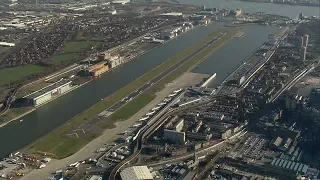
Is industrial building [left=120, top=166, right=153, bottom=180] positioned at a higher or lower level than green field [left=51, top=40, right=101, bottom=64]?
lower

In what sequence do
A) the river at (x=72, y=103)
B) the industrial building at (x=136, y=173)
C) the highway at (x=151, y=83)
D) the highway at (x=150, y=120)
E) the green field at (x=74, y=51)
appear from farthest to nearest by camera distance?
the green field at (x=74, y=51)
the highway at (x=151, y=83)
the river at (x=72, y=103)
the highway at (x=150, y=120)
the industrial building at (x=136, y=173)

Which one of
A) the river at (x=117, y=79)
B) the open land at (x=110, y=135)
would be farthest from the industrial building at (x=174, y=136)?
the river at (x=117, y=79)

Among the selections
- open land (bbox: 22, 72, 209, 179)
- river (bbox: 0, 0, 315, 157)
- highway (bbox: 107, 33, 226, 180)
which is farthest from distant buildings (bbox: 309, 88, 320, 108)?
open land (bbox: 22, 72, 209, 179)

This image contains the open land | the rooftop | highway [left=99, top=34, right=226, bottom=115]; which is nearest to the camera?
the open land

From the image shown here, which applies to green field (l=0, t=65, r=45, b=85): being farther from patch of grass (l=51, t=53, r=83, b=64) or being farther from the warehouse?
the warehouse

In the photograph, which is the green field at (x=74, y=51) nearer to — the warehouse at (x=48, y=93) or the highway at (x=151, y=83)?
the warehouse at (x=48, y=93)

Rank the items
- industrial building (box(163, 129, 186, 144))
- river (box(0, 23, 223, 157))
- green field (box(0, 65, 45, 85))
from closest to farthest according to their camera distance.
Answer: industrial building (box(163, 129, 186, 144))
river (box(0, 23, 223, 157))
green field (box(0, 65, 45, 85))

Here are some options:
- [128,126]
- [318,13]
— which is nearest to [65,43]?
[128,126]
